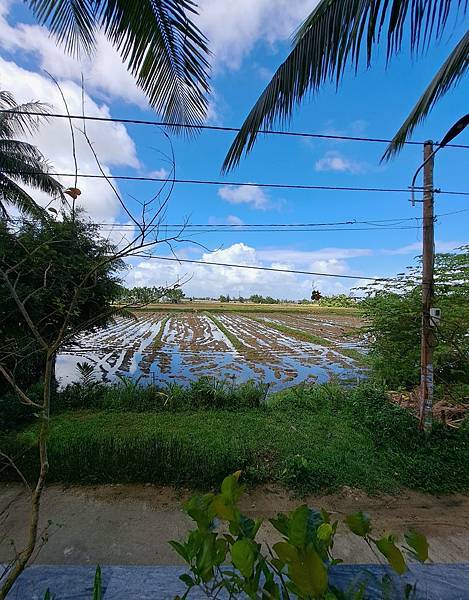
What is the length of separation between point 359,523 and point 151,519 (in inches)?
103

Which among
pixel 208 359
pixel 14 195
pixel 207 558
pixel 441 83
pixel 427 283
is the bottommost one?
pixel 208 359

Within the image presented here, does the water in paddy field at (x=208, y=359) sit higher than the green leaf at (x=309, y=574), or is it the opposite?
the green leaf at (x=309, y=574)

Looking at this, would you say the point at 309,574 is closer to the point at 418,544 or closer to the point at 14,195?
the point at 418,544

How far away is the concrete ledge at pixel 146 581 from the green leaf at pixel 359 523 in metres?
0.49

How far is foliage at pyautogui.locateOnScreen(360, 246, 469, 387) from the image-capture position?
14.1ft

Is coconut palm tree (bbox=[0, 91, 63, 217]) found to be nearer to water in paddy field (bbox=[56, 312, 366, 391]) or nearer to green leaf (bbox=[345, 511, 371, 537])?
water in paddy field (bbox=[56, 312, 366, 391])

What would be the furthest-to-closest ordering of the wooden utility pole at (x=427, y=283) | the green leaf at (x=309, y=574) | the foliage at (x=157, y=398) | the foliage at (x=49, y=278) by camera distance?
the foliage at (x=157, y=398) → the foliage at (x=49, y=278) → the wooden utility pole at (x=427, y=283) → the green leaf at (x=309, y=574)

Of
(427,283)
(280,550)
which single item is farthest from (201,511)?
(427,283)

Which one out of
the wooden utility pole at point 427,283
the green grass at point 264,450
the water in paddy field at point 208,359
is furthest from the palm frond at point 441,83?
the water in paddy field at point 208,359

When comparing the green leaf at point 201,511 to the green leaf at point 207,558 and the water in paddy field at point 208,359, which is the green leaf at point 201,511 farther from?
the water in paddy field at point 208,359

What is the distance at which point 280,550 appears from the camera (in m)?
0.60

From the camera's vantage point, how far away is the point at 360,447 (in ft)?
13.1

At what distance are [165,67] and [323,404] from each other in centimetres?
543

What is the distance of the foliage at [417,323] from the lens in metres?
4.29
